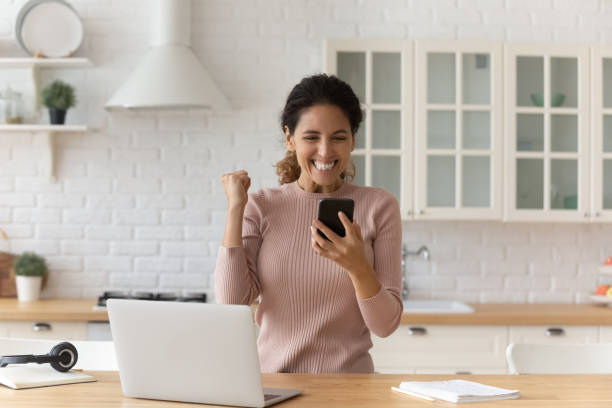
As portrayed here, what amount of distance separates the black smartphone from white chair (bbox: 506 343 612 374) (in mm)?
703

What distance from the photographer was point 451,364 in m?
3.46

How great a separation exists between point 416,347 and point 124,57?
213 centimetres

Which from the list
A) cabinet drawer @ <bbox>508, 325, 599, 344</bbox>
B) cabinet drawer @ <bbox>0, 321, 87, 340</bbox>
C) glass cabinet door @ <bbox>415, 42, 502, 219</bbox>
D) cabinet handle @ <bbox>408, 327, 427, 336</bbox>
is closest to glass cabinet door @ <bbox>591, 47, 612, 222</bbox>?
glass cabinet door @ <bbox>415, 42, 502, 219</bbox>

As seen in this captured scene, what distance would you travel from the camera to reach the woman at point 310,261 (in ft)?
6.54

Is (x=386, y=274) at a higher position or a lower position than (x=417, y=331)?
higher

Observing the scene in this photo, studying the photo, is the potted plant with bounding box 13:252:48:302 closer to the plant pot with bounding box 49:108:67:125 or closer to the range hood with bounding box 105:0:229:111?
Result: the plant pot with bounding box 49:108:67:125

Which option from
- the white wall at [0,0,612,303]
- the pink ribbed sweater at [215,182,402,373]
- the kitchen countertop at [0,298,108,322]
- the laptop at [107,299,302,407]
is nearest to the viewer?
the laptop at [107,299,302,407]

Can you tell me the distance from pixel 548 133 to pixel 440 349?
1.25m

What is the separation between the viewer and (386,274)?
201 centimetres

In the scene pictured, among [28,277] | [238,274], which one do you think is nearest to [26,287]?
[28,277]

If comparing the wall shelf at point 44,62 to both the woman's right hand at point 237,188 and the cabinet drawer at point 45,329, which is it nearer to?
the cabinet drawer at point 45,329

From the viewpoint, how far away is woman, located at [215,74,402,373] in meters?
1.99

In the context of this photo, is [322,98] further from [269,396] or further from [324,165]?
[269,396]

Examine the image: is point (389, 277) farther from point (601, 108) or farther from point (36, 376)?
point (601, 108)
